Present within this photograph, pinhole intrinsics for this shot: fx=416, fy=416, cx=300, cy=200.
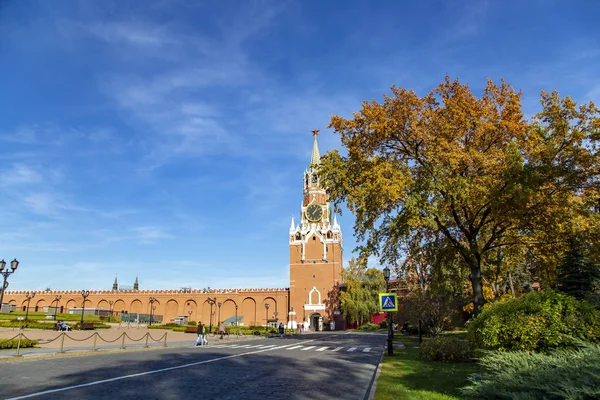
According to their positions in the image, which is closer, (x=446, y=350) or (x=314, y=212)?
(x=446, y=350)

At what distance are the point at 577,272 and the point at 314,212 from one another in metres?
53.0

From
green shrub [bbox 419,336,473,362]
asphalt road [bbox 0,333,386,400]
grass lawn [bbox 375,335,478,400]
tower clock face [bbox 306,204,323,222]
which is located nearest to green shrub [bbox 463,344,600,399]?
grass lawn [bbox 375,335,478,400]

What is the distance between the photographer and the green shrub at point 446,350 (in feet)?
47.4

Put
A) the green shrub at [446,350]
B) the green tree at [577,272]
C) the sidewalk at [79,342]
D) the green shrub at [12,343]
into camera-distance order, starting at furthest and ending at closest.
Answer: the green tree at [577,272] → the green shrub at [12,343] → the sidewalk at [79,342] → the green shrub at [446,350]

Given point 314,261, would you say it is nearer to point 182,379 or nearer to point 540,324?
point 182,379

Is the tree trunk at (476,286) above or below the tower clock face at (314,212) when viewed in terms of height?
below

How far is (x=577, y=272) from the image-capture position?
19.3 metres

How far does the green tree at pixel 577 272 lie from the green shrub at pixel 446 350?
25.2 feet

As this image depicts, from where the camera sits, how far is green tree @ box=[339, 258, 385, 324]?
6203 centimetres

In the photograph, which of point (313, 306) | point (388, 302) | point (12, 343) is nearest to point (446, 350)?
point (388, 302)

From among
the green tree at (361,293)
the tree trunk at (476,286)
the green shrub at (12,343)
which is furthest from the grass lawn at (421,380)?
the green tree at (361,293)

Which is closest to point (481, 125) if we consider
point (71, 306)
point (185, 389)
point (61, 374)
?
point (185, 389)

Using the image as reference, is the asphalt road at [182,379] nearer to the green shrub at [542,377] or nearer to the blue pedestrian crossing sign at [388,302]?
the green shrub at [542,377]

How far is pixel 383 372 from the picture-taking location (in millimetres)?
12227
